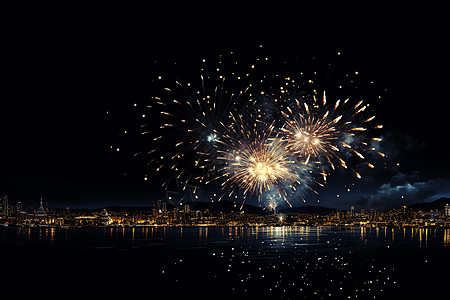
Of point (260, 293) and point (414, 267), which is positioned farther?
point (414, 267)

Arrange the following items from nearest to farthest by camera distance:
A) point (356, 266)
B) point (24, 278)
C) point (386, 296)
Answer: point (386, 296)
point (24, 278)
point (356, 266)

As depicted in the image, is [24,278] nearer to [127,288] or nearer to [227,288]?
[127,288]

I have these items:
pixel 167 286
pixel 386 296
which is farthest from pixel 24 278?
pixel 386 296

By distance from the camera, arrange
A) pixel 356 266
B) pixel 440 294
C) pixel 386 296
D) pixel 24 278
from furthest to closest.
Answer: pixel 356 266 < pixel 24 278 < pixel 440 294 < pixel 386 296

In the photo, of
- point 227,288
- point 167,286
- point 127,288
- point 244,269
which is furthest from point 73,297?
point 244,269

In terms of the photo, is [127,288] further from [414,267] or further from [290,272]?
[414,267]

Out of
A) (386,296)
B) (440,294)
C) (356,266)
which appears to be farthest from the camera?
(356,266)

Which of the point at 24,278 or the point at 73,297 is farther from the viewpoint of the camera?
the point at 24,278

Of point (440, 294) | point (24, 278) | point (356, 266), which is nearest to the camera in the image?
point (440, 294)
